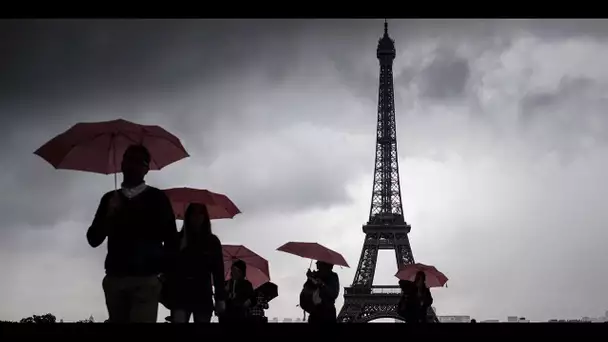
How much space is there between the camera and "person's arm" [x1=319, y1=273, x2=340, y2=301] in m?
9.38

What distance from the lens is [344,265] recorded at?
14211 mm

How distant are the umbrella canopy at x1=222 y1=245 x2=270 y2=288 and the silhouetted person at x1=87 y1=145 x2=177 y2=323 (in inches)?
290

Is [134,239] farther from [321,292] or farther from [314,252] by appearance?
[314,252]

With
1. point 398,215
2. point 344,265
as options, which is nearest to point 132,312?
point 344,265

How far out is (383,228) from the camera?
56.2 metres

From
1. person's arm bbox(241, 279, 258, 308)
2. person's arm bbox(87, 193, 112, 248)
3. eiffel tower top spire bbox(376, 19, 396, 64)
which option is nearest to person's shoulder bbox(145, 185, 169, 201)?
person's arm bbox(87, 193, 112, 248)

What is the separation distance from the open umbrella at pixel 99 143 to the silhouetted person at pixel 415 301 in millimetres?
3975

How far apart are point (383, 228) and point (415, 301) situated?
45.6 m

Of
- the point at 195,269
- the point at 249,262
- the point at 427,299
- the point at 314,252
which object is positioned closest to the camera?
the point at 195,269

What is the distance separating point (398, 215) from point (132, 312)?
51751 millimetres

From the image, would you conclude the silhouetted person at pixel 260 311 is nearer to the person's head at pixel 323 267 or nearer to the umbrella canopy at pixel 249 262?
the umbrella canopy at pixel 249 262

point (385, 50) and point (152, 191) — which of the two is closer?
point (152, 191)

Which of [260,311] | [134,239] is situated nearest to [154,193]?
[134,239]
